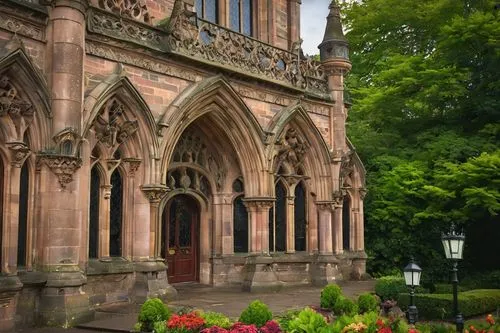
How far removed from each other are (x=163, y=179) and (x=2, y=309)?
514 centimetres

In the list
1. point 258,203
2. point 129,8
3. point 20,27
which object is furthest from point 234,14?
point 20,27

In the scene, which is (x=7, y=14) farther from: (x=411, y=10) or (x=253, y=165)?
(x=411, y=10)

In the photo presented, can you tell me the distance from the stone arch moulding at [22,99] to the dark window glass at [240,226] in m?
7.66

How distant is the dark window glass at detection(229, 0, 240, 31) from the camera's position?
19672mm

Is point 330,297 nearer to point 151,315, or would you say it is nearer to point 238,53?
point 151,315

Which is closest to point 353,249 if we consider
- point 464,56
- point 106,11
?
Result: point 464,56

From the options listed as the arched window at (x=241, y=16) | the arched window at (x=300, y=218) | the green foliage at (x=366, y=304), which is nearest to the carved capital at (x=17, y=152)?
the green foliage at (x=366, y=304)

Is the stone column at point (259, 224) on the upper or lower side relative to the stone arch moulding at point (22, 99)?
lower

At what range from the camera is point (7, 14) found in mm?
11734

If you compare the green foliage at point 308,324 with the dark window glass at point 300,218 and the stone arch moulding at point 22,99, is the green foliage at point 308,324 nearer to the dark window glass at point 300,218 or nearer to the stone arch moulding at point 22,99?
the stone arch moulding at point 22,99

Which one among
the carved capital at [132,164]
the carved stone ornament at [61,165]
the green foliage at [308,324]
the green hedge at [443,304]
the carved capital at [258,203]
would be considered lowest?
the green hedge at [443,304]

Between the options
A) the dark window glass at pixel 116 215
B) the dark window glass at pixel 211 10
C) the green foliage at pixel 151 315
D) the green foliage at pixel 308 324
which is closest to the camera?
the green foliage at pixel 308 324

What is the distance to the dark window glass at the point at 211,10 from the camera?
1883 centimetres

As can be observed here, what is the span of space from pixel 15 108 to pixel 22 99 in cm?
25
